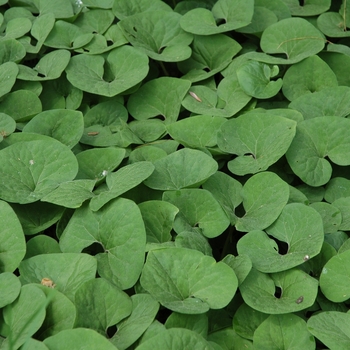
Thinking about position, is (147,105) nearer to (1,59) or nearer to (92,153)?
(92,153)

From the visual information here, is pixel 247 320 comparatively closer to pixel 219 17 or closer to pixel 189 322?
pixel 189 322

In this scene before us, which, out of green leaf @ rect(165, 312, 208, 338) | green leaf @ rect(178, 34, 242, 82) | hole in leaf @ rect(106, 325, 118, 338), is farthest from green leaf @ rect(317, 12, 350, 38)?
hole in leaf @ rect(106, 325, 118, 338)

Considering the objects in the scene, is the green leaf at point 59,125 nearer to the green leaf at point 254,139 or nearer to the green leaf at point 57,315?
the green leaf at point 254,139

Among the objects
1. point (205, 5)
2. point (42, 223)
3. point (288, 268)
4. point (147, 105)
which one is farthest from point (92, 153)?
point (205, 5)

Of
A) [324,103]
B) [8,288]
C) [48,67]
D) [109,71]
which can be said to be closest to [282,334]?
[8,288]

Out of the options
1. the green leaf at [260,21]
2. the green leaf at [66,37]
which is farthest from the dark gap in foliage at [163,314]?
the green leaf at [260,21]
